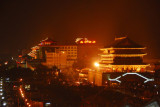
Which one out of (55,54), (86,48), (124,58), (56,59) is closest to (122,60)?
(124,58)

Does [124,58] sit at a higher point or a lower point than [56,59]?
lower

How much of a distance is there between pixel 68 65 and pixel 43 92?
25578 millimetres

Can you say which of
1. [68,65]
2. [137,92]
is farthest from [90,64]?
[137,92]

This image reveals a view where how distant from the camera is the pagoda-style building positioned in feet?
82.6

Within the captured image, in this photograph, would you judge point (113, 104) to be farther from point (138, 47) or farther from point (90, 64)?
point (90, 64)

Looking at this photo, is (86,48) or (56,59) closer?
(56,59)

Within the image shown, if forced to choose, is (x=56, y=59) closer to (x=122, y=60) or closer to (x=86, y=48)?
(x=86, y=48)

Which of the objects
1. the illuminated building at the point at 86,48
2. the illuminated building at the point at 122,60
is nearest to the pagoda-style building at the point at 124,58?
the illuminated building at the point at 122,60

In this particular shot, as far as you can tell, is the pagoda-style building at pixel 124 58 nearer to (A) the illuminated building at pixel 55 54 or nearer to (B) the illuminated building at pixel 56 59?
(B) the illuminated building at pixel 56 59

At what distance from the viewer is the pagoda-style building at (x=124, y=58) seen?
25.2 m

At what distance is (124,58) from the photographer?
25656 millimetres

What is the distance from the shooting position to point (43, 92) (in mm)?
21656

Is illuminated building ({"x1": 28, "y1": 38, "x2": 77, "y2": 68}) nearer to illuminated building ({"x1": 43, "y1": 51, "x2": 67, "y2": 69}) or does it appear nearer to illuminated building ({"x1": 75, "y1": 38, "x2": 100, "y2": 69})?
illuminated building ({"x1": 43, "y1": 51, "x2": 67, "y2": 69})

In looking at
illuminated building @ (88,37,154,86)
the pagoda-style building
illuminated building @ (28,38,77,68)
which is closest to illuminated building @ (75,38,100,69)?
illuminated building @ (28,38,77,68)
